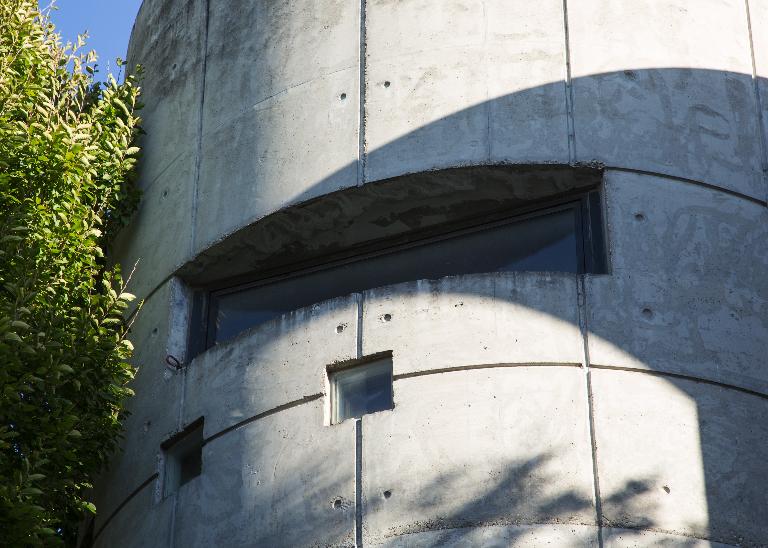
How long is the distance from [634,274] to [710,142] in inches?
60.7

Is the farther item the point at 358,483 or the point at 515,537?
the point at 358,483

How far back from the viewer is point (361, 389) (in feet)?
40.2

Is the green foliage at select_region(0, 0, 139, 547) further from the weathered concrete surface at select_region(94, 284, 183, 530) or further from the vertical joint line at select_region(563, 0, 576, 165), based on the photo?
the vertical joint line at select_region(563, 0, 576, 165)

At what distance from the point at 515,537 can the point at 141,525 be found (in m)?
3.54

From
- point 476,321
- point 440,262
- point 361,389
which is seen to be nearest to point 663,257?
point 476,321

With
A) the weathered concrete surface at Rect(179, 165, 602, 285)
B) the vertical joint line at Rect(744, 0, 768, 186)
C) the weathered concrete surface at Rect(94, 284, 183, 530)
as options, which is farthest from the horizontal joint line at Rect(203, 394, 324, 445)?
the vertical joint line at Rect(744, 0, 768, 186)

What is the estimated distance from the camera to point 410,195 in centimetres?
1329

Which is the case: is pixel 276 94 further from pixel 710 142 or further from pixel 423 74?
pixel 710 142

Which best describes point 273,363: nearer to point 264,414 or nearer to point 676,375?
point 264,414

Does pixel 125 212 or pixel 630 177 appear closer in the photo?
pixel 630 177

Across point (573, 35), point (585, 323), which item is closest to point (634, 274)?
point (585, 323)

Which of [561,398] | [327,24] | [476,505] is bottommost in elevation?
[476,505]

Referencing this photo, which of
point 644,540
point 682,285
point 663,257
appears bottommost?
point 644,540

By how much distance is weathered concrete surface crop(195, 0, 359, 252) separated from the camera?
13469 mm
